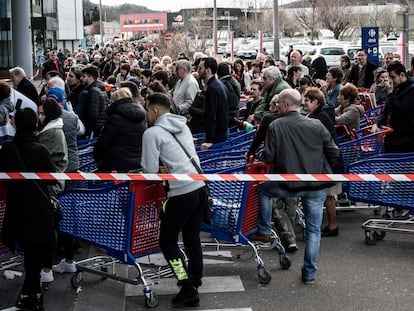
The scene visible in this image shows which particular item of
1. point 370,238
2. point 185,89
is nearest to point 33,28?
point 185,89

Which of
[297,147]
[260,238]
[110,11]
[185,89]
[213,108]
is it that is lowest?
[260,238]

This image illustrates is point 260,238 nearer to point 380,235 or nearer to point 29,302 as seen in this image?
point 380,235

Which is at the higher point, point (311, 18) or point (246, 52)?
point (311, 18)

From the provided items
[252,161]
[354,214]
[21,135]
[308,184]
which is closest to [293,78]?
[354,214]

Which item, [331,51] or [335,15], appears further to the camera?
[335,15]

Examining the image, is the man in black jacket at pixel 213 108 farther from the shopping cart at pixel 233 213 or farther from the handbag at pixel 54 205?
the handbag at pixel 54 205

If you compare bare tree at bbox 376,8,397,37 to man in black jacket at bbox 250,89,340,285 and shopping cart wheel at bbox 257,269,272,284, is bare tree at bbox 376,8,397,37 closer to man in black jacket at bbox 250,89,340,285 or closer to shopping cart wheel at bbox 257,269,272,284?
man in black jacket at bbox 250,89,340,285

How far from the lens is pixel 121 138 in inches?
327

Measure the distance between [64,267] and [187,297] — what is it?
1612 mm

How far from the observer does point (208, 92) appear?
1029 cm

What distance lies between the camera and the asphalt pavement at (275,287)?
6.84m

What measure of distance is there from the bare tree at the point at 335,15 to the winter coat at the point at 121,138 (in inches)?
2715

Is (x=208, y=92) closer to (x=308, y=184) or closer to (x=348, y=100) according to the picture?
(x=348, y=100)

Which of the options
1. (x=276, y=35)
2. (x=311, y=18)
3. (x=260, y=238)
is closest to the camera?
(x=260, y=238)
